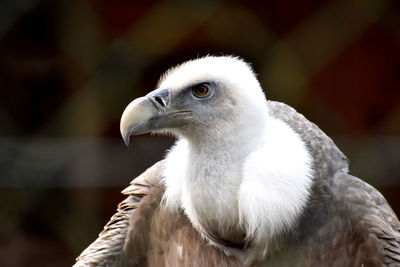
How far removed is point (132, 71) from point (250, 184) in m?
0.89

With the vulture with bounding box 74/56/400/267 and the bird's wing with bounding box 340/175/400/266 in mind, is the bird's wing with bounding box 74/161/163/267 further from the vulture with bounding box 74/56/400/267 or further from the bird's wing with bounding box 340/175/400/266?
the bird's wing with bounding box 340/175/400/266

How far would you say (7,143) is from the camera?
2.34 meters

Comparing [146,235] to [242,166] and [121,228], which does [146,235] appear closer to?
[121,228]

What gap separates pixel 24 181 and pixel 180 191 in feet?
1.23

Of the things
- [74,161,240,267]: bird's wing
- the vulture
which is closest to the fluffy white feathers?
the vulture

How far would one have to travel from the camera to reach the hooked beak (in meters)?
2.32

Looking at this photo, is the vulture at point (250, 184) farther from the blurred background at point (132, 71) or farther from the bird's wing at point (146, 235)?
the blurred background at point (132, 71)

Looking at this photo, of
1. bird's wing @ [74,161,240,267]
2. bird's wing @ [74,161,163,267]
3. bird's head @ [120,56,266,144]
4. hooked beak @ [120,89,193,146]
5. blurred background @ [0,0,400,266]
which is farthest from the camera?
blurred background @ [0,0,400,266]

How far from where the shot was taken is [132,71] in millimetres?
3150

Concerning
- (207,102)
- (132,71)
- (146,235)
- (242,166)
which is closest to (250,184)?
(242,166)

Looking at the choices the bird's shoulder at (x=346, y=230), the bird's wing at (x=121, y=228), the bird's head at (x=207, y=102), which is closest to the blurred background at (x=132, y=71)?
the bird's wing at (x=121, y=228)

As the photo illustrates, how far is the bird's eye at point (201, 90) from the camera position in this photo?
2457mm

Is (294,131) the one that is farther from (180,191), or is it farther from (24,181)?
(24,181)

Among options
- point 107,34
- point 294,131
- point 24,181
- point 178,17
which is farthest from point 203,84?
point 107,34
